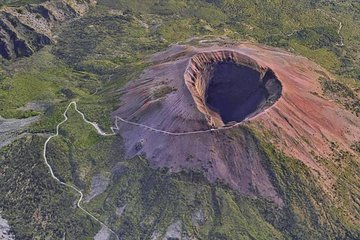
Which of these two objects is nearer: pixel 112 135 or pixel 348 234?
pixel 348 234

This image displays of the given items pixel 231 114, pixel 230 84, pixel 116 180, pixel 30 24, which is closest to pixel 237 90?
pixel 230 84

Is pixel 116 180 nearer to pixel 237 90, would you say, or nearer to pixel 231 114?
pixel 231 114

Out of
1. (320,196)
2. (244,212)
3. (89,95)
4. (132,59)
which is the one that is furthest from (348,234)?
(132,59)

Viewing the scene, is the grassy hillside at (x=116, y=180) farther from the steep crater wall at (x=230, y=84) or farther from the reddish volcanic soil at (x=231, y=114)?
the steep crater wall at (x=230, y=84)

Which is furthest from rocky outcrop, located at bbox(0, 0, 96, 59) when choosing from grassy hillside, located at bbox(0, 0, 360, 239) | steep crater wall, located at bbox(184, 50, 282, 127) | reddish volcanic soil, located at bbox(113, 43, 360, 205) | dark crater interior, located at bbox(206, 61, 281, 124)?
dark crater interior, located at bbox(206, 61, 281, 124)

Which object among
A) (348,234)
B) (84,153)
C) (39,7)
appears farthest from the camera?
(39,7)

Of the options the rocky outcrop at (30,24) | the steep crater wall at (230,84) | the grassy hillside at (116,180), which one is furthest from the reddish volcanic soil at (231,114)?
the rocky outcrop at (30,24)

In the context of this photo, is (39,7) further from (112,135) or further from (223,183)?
(223,183)

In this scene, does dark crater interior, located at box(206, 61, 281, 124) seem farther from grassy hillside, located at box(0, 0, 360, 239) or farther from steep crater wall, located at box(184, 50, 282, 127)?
grassy hillside, located at box(0, 0, 360, 239)
